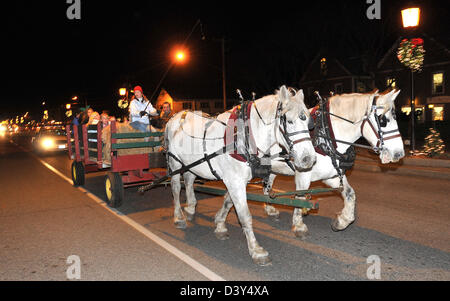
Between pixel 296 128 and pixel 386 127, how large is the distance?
1512 mm

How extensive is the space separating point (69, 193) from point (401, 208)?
7.57 m

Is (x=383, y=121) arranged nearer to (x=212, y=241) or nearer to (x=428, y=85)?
(x=212, y=241)

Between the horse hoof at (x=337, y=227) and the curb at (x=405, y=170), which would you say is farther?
the curb at (x=405, y=170)

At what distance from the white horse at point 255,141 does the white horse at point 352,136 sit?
837mm

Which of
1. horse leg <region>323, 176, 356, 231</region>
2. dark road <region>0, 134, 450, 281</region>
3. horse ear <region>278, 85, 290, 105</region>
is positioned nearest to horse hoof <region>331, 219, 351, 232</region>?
horse leg <region>323, 176, 356, 231</region>

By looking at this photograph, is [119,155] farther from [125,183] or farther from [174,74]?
[174,74]

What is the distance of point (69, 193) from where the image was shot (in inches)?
353

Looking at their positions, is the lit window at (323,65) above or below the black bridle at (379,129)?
above

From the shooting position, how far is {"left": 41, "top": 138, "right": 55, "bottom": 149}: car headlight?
19.9 meters

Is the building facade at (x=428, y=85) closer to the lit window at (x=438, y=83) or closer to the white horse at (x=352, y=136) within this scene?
the lit window at (x=438, y=83)

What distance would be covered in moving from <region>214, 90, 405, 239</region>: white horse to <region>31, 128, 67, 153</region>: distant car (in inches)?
686

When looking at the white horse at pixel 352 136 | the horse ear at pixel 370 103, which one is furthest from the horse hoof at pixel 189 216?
the horse ear at pixel 370 103

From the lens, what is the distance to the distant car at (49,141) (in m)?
19.9

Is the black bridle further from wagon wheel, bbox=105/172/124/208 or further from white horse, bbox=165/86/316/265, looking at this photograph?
wagon wheel, bbox=105/172/124/208
